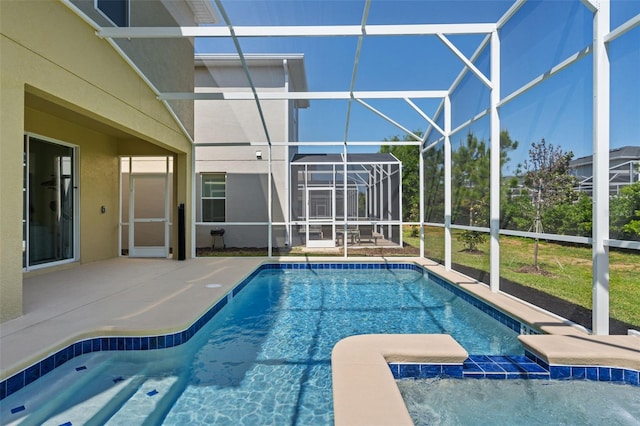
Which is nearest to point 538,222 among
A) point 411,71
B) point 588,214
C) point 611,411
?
point 588,214

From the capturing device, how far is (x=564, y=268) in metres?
6.97

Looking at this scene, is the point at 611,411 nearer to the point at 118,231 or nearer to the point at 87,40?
the point at 87,40

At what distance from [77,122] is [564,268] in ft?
32.8

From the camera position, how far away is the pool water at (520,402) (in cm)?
238

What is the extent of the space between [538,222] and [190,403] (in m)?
5.35

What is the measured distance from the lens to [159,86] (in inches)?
275

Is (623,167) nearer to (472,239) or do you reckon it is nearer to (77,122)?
(472,239)

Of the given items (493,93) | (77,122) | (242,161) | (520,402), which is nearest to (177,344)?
(520,402)

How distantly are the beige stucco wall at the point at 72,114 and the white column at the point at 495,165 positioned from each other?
5775 mm

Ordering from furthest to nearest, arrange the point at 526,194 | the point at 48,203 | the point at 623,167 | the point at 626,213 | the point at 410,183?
the point at 410,183 < the point at 48,203 < the point at 526,194 < the point at 626,213 < the point at 623,167

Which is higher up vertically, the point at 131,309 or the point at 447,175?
the point at 447,175

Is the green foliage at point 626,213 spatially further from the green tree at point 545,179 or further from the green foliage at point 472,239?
the green foliage at point 472,239

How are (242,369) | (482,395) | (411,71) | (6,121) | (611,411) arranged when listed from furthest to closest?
(411,71), (6,121), (242,369), (482,395), (611,411)

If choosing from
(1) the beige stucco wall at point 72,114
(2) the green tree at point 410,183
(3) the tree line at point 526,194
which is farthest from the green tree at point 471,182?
(2) the green tree at point 410,183
